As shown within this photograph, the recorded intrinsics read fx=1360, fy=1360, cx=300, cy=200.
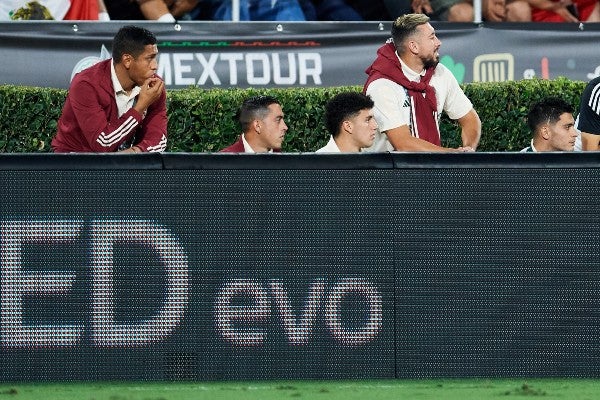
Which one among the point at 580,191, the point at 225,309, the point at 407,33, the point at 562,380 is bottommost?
the point at 562,380

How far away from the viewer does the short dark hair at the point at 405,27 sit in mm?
8711

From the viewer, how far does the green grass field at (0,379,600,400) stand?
20.2 feet

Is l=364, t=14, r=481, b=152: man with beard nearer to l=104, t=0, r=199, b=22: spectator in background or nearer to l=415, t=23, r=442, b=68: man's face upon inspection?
l=415, t=23, r=442, b=68: man's face

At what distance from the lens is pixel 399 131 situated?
8477 millimetres

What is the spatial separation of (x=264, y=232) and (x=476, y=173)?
1.04 meters

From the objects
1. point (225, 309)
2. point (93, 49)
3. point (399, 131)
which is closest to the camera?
point (225, 309)

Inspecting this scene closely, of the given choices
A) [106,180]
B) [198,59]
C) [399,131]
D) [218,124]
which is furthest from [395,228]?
[198,59]

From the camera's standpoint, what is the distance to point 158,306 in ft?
21.0

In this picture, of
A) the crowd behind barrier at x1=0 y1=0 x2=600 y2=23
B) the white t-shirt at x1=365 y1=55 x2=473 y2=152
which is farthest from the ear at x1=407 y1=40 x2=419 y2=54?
the crowd behind barrier at x1=0 y1=0 x2=600 y2=23

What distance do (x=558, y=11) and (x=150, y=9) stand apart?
370 cm

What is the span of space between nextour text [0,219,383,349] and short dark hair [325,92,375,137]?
2.11 metres

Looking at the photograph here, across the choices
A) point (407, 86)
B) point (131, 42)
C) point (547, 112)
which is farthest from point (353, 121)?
point (547, 112)

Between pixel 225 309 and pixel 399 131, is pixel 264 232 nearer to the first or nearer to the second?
pixel 225 309

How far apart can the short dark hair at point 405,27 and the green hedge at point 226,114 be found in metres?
1.94
